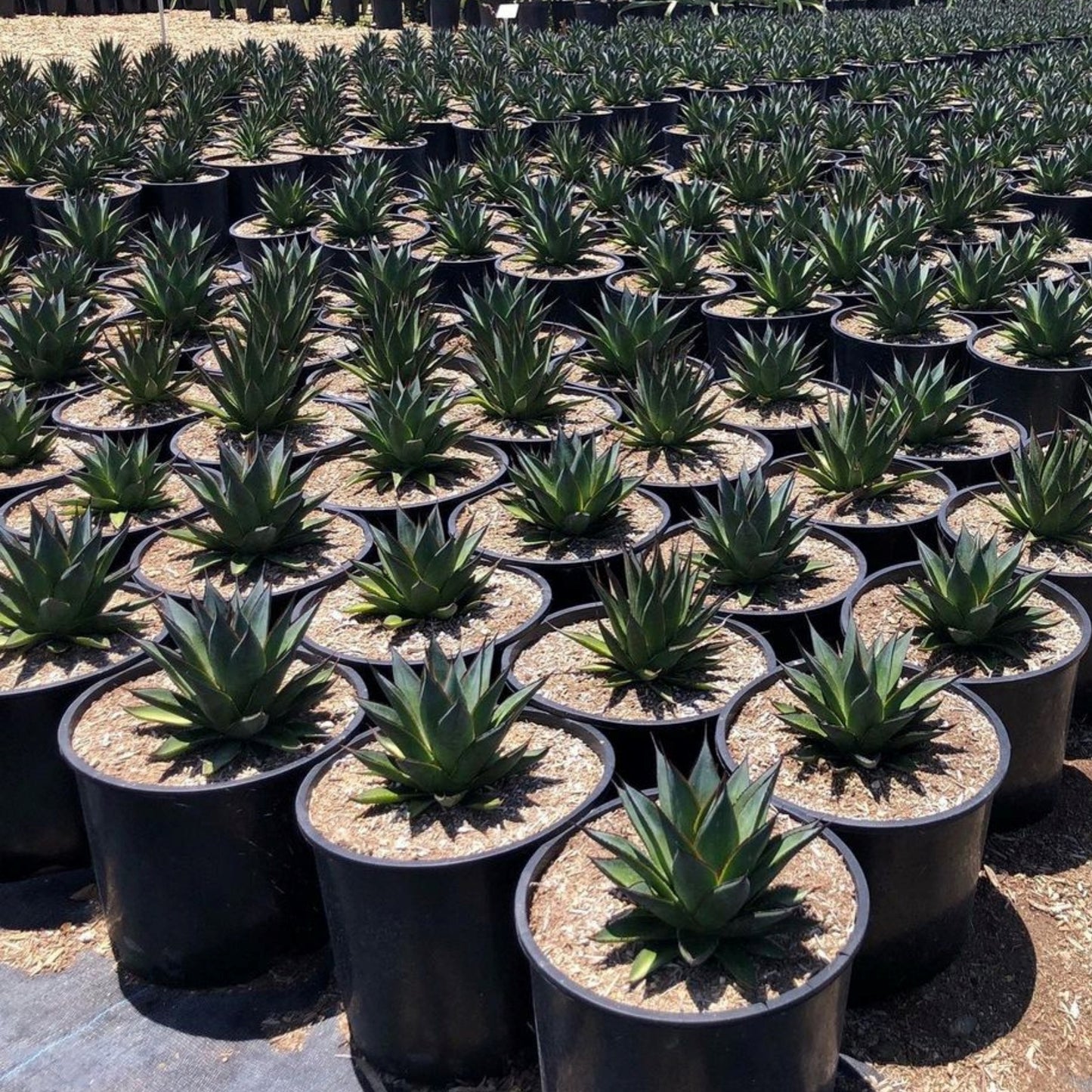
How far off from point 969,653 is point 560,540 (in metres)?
1.36

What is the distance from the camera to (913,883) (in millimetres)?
2943

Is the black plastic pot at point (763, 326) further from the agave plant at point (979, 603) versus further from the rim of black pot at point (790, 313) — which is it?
the agave plant at point (979, 603)

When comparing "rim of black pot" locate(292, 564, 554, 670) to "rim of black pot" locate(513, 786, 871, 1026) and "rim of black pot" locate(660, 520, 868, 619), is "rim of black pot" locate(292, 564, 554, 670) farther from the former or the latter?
"rim of black pot" locate(513, 786, 871, 1026)

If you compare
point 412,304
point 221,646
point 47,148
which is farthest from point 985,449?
point 47,148

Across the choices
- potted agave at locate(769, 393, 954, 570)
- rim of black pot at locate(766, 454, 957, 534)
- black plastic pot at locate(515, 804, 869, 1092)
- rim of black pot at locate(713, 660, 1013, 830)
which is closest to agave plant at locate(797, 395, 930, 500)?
potted agave at locate(769, 393, 954, 570)

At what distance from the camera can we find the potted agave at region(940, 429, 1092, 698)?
4.08 metres

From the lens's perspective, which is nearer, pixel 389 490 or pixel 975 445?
pixel 389 490

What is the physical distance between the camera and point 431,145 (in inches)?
416

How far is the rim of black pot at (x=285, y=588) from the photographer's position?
3.92 meters

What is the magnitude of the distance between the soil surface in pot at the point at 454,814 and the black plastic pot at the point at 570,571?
3.19 feet

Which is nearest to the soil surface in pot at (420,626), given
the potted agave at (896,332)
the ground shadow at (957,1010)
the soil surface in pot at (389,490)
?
the soil surface in pot at (389,490)

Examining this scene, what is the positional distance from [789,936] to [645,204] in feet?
17.3

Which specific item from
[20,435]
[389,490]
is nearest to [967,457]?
[389,490]

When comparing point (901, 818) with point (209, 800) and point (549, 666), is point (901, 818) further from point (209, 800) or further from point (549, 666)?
point (209, 800)
